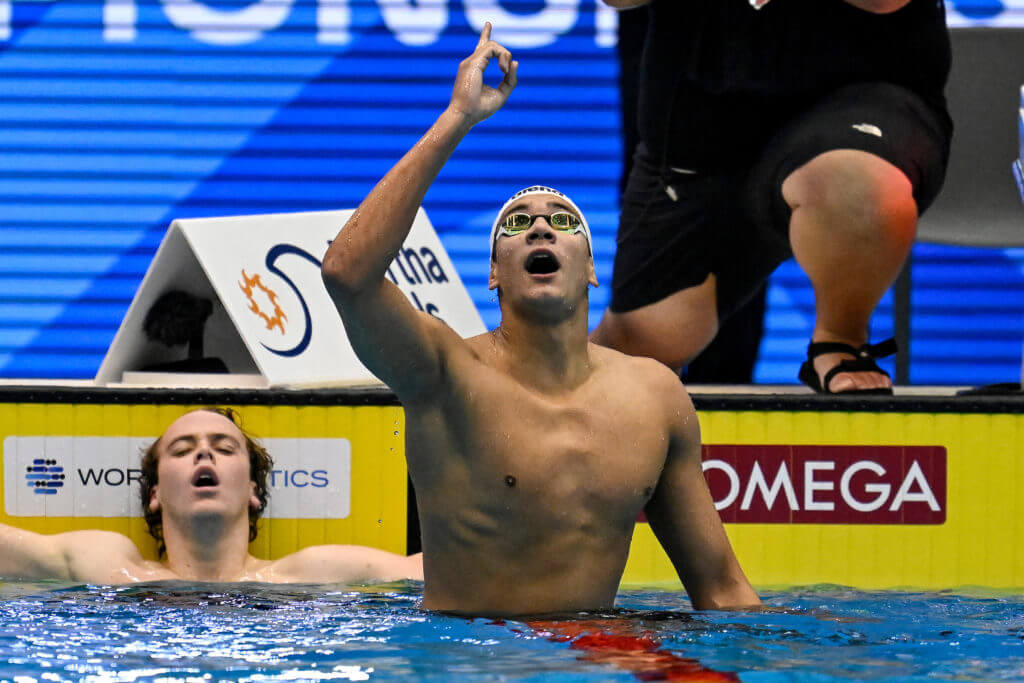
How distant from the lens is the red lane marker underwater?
284cm

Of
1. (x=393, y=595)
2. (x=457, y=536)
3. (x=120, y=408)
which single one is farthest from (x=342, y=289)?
(x=120, y=408)

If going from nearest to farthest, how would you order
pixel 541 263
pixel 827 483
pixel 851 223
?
pixel 541 263 → pixel 851 223 → pixel 827 483

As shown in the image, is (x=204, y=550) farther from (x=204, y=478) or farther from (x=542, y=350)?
(x=542, y=350)

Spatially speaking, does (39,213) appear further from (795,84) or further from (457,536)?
(457,536)

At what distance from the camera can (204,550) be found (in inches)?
172

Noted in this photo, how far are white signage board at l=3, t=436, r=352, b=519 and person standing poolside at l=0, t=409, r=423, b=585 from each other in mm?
182

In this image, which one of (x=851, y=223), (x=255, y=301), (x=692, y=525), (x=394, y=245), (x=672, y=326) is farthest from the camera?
(x=672, y=326)

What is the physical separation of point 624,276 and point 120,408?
5.68 ft

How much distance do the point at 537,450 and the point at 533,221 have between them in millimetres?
517

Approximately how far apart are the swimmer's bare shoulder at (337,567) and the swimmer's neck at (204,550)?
10 cm

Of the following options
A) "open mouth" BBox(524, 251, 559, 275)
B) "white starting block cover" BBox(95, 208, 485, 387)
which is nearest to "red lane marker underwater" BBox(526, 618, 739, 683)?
"open mouth" BBox(524, 251, 559, 275)

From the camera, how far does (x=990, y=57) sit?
6281 millimetres

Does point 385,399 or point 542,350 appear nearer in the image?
point 542,350

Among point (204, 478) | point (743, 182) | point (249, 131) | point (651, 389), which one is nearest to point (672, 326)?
point (743, 182)
